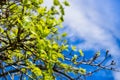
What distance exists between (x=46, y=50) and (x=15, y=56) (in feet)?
16.0

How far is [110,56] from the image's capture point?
8328 millimetres

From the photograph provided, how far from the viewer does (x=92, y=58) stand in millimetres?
8750

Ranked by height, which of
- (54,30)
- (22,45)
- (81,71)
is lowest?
(22,45)

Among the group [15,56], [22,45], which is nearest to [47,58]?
[22,45]

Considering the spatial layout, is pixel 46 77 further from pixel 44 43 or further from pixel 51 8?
pixel 51 8

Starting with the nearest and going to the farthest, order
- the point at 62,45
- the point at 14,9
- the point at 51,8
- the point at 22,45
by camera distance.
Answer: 1. the point at 22,45
2. the point at 51,8
3. the point at 14,9
4. the point at 62,45

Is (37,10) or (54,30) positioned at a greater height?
(54,30)

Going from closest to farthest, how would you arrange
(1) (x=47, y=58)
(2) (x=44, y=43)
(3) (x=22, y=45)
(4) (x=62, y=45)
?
(2) (x=44, y=43), (1) (x=47, y=58), (3) (x=22, y=45), (4) (x=62, y=45)

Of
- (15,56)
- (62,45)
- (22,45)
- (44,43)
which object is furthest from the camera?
(15,56)

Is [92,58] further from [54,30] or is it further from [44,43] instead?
[44,43]

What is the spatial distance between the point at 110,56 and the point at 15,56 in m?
3.07

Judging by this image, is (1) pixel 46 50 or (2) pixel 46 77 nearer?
(1) pixel 46 50

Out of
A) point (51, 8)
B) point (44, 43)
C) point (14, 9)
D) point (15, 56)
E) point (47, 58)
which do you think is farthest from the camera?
point (15, 56)

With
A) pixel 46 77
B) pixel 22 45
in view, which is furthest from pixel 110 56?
pixel 46 77
